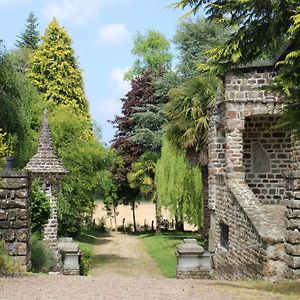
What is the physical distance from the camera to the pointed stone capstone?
67.1ft

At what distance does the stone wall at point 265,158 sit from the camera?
1859cm

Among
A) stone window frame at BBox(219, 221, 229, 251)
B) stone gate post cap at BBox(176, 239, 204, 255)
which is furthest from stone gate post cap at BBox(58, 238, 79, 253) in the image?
stone window frame at BBox(219, 221, 229, 251)

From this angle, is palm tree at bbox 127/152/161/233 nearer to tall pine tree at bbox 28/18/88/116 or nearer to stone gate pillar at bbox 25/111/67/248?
tall pine tree at bbox 28/18/88/116

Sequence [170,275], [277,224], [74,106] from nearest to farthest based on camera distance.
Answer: [277,224], [170,275], [74,106]

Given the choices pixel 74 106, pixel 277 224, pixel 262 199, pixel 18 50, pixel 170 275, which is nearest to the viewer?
pixel 277 224

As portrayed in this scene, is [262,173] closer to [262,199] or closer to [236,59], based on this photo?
[262,199]

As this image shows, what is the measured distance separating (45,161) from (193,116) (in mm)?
5932

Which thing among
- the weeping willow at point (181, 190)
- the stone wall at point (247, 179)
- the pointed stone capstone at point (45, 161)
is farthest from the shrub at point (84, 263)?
the weeping willow at point (181, 190)

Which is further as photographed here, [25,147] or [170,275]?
[25,147]

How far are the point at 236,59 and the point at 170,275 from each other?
1419 centimetres

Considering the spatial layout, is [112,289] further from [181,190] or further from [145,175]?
[145,175]

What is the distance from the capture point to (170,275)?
21.7m

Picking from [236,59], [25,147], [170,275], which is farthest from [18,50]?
[236,59]

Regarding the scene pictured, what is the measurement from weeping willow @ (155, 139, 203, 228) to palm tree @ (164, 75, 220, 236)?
26.7 ft
